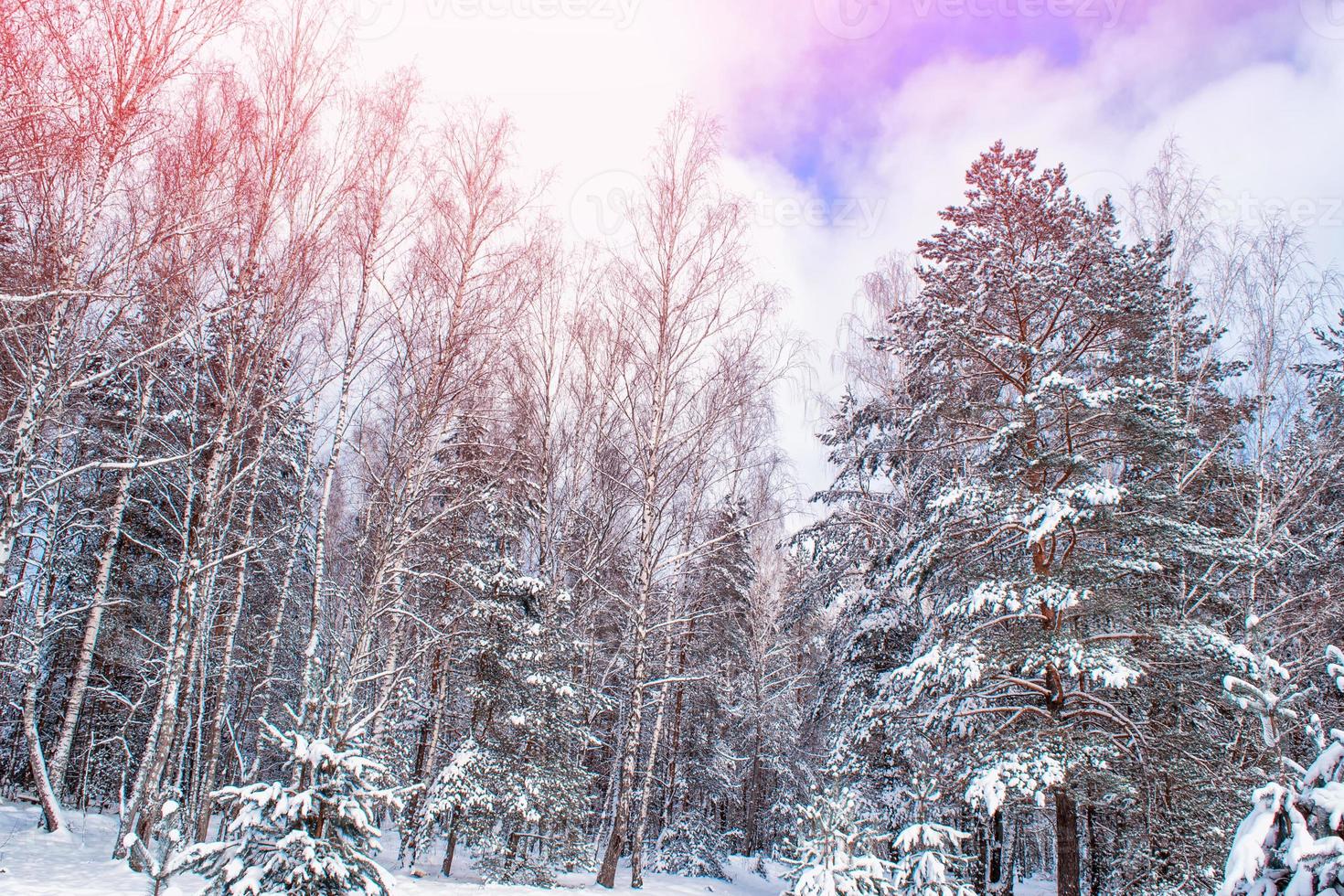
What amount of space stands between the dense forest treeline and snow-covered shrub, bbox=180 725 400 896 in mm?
33

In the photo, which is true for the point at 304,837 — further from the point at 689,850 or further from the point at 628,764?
the point at 689,850

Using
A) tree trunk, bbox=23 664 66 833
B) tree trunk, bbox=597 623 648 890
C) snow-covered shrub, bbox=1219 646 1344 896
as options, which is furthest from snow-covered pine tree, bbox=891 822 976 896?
tree trunk, bbox=23 664 66 833

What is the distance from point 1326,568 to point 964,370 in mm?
8574

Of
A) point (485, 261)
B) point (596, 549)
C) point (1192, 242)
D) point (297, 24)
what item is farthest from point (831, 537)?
point (297, 24)

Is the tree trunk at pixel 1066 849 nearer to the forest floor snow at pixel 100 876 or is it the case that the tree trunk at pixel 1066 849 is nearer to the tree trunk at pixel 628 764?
the forest floor snow at pixel 100 876

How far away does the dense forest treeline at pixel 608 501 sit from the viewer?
665 centimetres

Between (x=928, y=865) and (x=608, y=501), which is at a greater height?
(x=608, y=501)

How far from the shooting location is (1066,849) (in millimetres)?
7629

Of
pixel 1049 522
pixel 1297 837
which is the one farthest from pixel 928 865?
pixel 1297 837

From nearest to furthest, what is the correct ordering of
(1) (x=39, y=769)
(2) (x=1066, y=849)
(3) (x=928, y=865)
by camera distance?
1. (3) (x=928, y=865)
2. (2) (x=1066, y=849)
3. (1) (x=39, y=769)

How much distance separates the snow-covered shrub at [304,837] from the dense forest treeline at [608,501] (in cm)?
3

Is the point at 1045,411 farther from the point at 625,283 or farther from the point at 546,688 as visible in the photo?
the point at 546,688

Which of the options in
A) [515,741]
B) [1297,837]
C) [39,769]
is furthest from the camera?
[515,741]

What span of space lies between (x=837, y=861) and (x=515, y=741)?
734 centimetres
